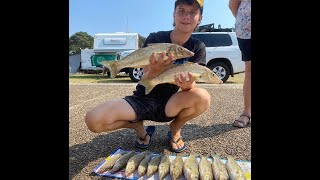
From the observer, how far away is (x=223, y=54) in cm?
1073

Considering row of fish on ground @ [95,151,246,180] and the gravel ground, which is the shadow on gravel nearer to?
the gravel ground

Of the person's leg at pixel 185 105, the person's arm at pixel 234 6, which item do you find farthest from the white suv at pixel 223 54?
the person's leg at pixel 185 105

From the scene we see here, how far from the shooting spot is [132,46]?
17.3 meters

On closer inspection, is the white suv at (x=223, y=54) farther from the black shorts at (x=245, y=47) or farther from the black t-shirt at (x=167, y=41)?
the black t-shirt at (x=167, y=41)

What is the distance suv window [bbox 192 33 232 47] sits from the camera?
10969 mm

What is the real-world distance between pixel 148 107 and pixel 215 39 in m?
8.50

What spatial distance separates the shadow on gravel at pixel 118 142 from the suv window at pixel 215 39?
7.22 metres

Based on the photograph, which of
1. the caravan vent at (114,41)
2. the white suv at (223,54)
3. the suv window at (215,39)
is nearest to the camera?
the white suv at (223,54)

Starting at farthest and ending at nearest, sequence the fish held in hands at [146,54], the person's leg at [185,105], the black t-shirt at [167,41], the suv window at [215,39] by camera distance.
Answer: the suv window at [215,39] → the black t-shirt at [167,41] → the person's leg at [185,105] → the fish held in hands at [146,54]

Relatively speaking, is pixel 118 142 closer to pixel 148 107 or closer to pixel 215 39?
pixel 148 107

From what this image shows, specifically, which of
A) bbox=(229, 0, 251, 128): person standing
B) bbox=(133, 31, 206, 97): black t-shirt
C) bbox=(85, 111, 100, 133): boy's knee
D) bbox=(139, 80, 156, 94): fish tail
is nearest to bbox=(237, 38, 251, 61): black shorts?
bbox=(229, 0, 251, 128): person standing

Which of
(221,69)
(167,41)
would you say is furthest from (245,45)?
(221,69)

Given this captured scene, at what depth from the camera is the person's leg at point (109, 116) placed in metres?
2.89
